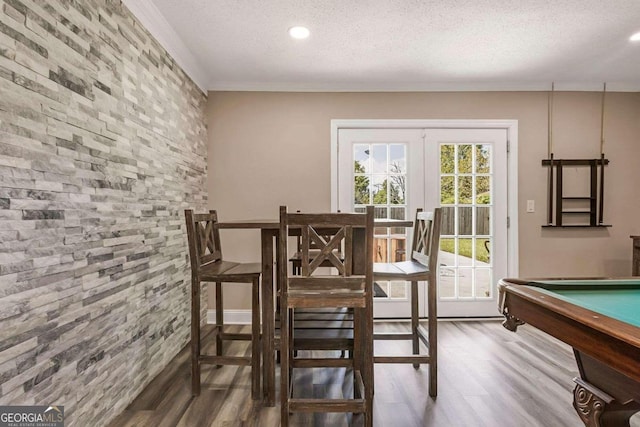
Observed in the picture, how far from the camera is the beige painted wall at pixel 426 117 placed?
3.51 m

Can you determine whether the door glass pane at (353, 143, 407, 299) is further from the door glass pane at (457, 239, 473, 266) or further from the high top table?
the high top table

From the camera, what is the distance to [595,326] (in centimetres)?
90

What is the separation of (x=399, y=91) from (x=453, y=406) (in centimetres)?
Answer: 282

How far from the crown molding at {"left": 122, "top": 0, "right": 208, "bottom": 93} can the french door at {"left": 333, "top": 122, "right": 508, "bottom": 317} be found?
1.46 m

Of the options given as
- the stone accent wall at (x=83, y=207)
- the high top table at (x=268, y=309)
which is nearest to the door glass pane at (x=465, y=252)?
the high top table at (x=268, y=309)

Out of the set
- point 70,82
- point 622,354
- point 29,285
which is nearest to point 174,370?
point 29,285

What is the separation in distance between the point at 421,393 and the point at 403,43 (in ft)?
8.11

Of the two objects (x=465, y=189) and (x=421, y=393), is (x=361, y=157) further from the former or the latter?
(x=421, y=393)

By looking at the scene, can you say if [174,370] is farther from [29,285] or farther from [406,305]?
[406,305]

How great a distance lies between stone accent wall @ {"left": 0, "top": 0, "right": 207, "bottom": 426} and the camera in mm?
1247

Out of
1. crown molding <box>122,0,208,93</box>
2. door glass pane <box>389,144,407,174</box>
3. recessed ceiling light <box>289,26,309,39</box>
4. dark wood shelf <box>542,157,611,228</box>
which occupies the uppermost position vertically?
recessed ceiling light <box>289,26,309,39</box>

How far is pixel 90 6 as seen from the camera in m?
1.66

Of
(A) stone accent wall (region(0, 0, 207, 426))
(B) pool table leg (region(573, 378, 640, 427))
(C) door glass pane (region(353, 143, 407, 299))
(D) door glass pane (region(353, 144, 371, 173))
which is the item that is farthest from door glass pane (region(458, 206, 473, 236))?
(A) stone accent wall (region(0, 0, 207, 426))

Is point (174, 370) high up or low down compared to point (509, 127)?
down
